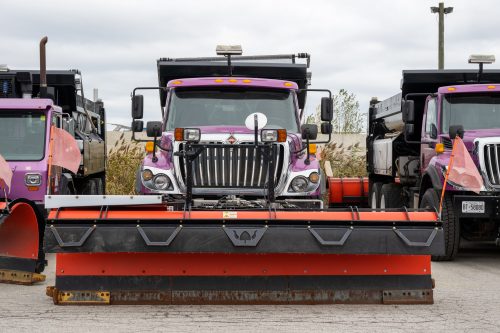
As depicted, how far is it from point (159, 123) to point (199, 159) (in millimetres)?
1361

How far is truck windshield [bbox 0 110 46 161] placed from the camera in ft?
40.2

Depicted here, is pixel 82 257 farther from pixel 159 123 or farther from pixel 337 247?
pixel 159 123

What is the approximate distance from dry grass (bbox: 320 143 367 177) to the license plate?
443 inches

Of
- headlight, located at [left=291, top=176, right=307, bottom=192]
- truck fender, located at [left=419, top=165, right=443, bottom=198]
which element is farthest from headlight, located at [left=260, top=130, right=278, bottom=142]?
truck fender, located at [left=419, top=165, right=443, bottom=198]

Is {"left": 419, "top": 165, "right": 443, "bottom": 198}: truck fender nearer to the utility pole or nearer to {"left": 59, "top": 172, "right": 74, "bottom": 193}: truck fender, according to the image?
{"left": 59, "top": 172, "right": 74, "bottom": 193}: truck fender

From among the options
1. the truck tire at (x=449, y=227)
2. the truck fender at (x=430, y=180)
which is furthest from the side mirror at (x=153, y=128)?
the truck fender at (x=430, y=180)

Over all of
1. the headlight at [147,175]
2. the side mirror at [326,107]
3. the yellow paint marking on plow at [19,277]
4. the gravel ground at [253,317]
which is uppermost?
the side mirror at [326,107]

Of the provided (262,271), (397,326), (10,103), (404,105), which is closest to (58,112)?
(10,103)

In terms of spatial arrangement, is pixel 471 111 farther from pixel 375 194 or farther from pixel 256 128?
pixel 375 194

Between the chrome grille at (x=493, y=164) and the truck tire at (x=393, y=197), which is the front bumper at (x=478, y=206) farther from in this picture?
the truck tire at (x=393, y=197)

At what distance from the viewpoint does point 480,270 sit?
11516 millimetres

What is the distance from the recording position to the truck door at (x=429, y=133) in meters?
13.3

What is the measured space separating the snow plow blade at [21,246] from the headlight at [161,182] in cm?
132

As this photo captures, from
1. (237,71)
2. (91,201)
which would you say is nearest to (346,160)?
(237,71)
